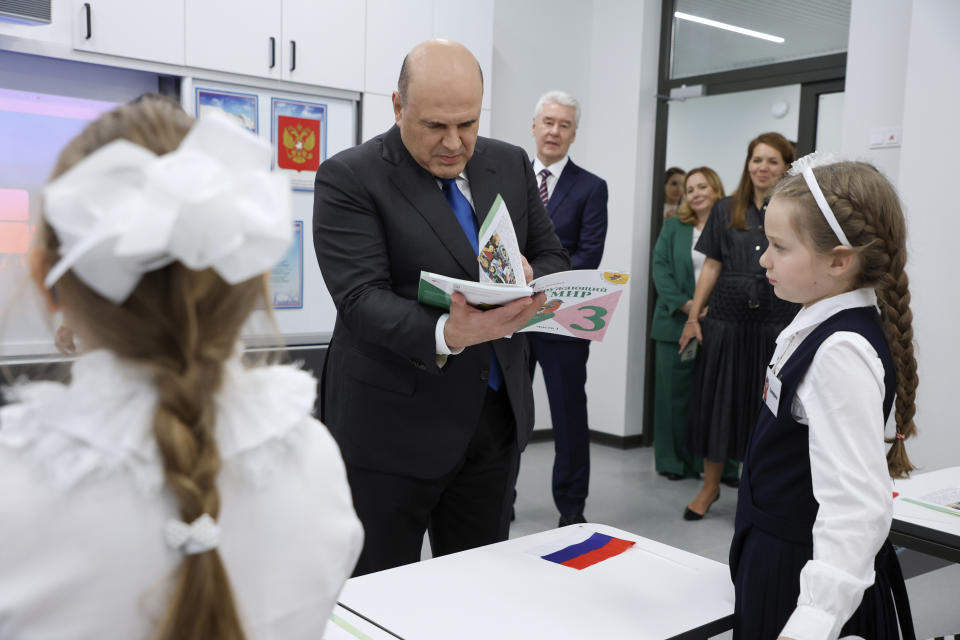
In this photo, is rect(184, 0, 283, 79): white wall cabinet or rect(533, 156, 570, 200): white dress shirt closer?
rect(184, 0, 283, 79): white wall cabinet

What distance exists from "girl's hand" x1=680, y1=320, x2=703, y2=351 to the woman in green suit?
0.25 meters

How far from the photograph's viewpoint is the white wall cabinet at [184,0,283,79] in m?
3.53

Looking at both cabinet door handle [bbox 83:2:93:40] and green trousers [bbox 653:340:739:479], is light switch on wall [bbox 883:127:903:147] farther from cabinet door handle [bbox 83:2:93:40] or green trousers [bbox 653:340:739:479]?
cabinet door handle [bbox 83:2:93:40]

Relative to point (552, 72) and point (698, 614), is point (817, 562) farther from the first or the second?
point (552, 72)

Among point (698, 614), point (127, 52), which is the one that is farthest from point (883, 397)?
point (127, 52)

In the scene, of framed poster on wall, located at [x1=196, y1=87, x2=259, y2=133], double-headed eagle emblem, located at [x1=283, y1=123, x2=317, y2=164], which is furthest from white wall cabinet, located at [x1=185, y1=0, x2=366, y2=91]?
double-headed eagle emblem, located at [x1=283, y1=123, x2=317, y2=164]

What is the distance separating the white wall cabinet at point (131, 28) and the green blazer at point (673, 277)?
2630 millimetres

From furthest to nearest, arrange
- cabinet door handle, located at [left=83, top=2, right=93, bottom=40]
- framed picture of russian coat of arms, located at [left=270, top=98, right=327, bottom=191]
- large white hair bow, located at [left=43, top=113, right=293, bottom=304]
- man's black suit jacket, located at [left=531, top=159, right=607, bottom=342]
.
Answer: framed picture of russian coat of arms, located at [left=270, top=98, right=327, bottom=191] < man's black suit jacket, located at [left=531, top=159, right=607, bottom=342] < cabinet door handle, located at [left=83, top=2, right=93, bottom=40] < large white hair bow, located at [left=43, top=113, right=293, bottom=304]

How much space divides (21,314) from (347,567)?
36 centimetres

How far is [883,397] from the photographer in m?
1.27

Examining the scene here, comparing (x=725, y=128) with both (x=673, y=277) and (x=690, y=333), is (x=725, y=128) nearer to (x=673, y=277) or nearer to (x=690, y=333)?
(x=673, y=277)

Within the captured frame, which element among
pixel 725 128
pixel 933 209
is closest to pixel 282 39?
pixel 933 209

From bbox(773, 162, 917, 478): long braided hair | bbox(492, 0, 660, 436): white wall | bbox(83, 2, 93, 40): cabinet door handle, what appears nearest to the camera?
bbox(773, 162, 917, 478): long braided hair

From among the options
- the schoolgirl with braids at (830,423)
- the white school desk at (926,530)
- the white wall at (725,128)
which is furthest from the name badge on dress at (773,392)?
the white wall at (725,128)
